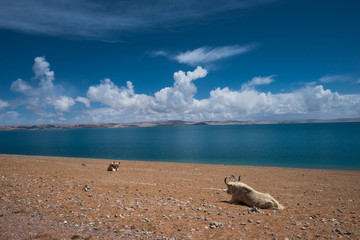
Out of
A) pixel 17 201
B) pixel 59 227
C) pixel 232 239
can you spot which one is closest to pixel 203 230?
pixel 232 239

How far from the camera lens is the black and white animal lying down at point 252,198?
38.2 feet

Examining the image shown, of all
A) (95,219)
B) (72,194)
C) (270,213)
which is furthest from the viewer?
(72,194)

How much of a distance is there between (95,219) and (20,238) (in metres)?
2.73

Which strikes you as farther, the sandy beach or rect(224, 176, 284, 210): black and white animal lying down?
rect(224, 176, 284, 210): black and white animal lying down

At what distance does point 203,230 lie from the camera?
8562 mm

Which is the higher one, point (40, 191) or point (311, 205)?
point (40, 191)

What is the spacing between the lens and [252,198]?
1215cm

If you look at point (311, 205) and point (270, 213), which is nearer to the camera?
point (270, 213)

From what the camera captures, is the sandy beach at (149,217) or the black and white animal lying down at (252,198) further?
the black and white animal lying down at (252,198)

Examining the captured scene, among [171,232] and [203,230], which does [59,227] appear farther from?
[203,230]

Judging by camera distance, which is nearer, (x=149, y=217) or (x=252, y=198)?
(x=149, y=217)

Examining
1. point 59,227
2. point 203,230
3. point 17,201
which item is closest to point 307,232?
point 203,230

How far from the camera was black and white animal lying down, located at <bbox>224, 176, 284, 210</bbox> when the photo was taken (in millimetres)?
11641

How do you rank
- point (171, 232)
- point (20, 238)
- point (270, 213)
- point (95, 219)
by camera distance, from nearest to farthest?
1. point (20, 238)
2. point (171, 232)
3. point (95, 219)
4. point (270, 213)
